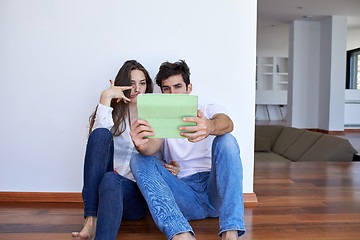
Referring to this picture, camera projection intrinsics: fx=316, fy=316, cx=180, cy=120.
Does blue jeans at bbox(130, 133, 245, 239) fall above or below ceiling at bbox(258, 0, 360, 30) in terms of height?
below

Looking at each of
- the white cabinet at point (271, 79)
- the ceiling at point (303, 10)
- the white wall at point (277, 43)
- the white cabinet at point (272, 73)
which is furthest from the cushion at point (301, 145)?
the white cabinet at point (272, 73)

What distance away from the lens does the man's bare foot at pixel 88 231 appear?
1370mm

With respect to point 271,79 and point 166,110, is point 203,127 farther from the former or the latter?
point 271,79

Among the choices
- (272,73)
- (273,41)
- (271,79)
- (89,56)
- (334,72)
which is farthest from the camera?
(271,79)

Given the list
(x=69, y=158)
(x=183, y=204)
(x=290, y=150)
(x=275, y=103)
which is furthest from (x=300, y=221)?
(x=275, y=103)

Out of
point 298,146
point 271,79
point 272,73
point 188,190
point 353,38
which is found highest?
point 353,38

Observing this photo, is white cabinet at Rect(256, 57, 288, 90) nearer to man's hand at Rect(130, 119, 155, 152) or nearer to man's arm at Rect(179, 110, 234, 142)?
man's arm at Rect(179, 110, 234, 142)

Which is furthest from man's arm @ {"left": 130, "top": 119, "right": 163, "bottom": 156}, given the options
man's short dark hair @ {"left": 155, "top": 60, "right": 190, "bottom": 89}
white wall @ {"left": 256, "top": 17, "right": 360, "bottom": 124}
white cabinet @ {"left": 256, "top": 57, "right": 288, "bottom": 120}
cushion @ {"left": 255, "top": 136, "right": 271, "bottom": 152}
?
white cabinet @ {"left": 256, "top": 57, "right": 288, "bottom": 120}

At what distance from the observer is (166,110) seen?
1.24 meters

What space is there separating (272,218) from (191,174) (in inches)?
21.8

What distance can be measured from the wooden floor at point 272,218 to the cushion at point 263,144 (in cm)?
294

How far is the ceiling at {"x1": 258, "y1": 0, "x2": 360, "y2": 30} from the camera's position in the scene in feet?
21.5

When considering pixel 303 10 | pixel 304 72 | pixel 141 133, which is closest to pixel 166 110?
pixel 141 133

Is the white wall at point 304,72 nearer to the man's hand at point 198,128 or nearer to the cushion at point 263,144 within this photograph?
the cushion at point 263,144
